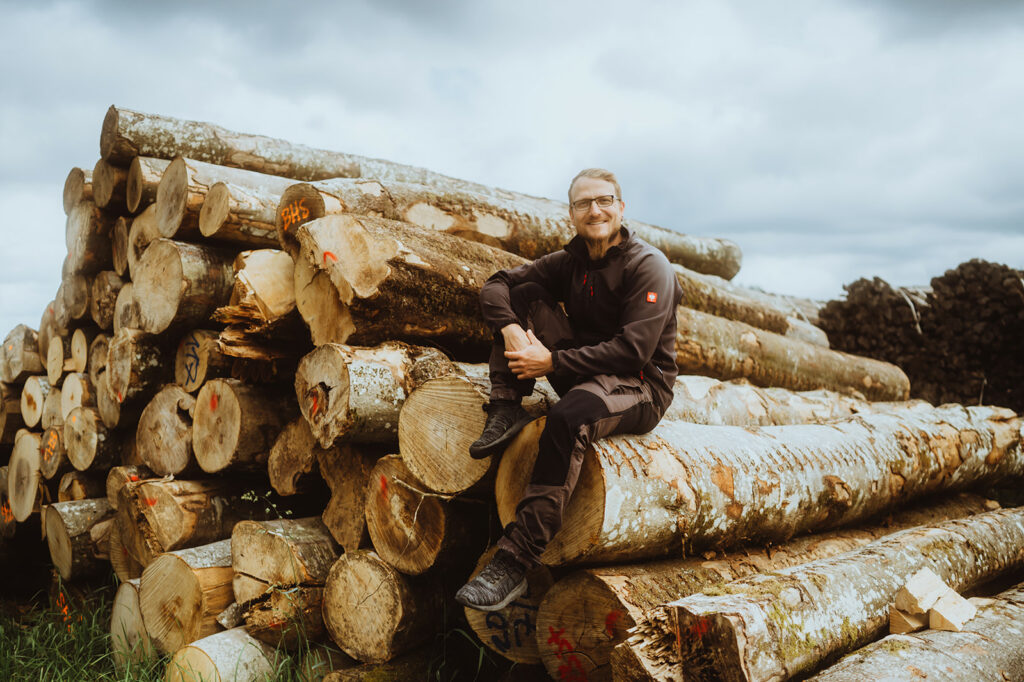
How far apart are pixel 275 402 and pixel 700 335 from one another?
311 centimetres

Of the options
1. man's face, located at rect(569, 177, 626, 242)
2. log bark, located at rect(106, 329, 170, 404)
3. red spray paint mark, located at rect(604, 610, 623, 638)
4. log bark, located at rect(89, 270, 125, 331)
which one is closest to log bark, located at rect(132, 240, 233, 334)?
log bark, located at rect(106, 329, 170, 404)

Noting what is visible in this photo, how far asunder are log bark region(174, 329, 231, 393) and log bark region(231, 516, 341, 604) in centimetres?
112

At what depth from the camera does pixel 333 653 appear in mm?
3621

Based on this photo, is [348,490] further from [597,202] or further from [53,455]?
[53,455]

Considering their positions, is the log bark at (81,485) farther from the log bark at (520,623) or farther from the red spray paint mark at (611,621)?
the red spray paint mark at (611,621)

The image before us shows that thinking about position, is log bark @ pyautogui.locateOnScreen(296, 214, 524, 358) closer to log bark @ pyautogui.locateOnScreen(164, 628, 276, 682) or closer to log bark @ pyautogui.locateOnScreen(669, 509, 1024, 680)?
log bark @ pyautogui.locateOnScreen(164, 628, 276, 682)

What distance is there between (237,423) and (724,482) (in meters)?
2.70

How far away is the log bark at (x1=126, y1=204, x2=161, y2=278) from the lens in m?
5.23

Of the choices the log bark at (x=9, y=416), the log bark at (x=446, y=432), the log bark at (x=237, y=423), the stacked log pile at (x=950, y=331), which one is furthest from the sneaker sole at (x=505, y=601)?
the stacked log pile at (x=950, y=331)

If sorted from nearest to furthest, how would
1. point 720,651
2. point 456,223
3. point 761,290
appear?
point 720,651, point 456,223, point 761,290

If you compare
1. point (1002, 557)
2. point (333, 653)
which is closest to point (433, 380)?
point (333, 653)

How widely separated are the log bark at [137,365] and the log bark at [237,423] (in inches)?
32.0

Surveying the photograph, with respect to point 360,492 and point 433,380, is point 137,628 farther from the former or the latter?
point 433,380

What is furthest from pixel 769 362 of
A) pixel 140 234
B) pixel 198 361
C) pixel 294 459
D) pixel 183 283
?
pixel 140 234
